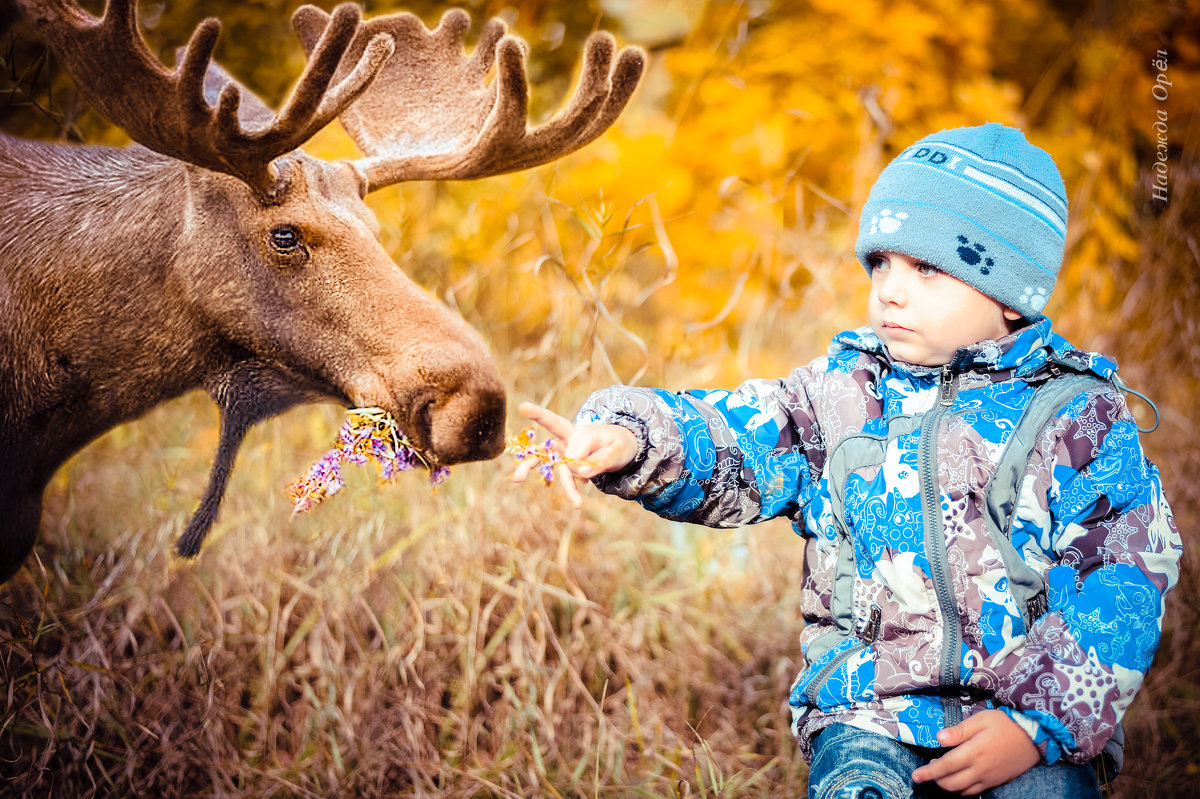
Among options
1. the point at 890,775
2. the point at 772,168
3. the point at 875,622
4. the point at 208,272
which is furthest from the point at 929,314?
the point at 772,168

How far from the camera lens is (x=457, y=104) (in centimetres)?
242

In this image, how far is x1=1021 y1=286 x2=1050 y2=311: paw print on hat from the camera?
171 centimetres

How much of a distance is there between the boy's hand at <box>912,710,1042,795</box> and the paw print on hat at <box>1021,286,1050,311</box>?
0.71 meters

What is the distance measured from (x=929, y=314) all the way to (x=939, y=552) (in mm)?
423

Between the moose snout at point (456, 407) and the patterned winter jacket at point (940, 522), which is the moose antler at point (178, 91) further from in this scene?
the patterned winter jacket at point (940, 522)

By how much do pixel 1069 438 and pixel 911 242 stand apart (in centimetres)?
43

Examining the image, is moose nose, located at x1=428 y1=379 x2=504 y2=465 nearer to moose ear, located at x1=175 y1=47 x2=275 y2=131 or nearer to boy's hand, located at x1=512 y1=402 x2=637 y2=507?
boy's hand, located at x1=512 y1=402 x2=637 y2=507

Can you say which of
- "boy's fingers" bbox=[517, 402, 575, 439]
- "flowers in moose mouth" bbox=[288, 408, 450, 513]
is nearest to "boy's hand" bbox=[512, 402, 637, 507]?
"boy's fingers" bbox=[517, 402, 575, 439]

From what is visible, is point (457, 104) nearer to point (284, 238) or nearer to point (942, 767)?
point (284, 238)

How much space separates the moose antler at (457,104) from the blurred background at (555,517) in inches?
14.3

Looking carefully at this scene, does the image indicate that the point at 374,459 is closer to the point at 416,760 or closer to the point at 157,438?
the point at 416,760

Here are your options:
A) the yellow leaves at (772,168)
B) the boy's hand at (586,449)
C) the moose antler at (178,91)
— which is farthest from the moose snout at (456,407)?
the yellow leaves at (772,168)

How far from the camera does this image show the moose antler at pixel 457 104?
2061mm

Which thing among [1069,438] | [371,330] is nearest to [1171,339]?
[1069,438]
